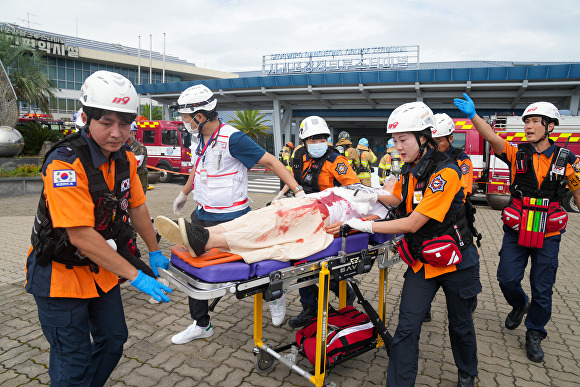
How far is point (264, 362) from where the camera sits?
9.90ft

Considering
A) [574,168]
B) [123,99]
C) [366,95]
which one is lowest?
[574,168]

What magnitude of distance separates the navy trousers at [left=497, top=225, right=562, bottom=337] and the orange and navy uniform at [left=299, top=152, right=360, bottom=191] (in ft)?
5.38

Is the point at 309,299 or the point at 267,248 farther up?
the point at 267,248

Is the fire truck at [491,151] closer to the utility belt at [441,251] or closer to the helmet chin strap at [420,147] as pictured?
the helmet chin strap at [420,147]

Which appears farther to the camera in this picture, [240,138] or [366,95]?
[366,95]

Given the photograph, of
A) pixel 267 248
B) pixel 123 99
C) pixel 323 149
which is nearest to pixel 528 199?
pixel 323 149

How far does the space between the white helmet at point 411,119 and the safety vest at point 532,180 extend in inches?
61.4

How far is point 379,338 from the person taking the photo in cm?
323

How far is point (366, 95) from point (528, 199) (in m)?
19.9

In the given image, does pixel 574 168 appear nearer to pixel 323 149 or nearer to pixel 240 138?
pixel 323 149

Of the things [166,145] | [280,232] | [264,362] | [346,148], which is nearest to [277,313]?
[264,362]

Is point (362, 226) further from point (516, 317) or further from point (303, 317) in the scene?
point (516, 317)

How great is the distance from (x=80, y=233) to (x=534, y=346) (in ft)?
12.1

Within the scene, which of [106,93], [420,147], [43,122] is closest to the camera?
[106,93]
